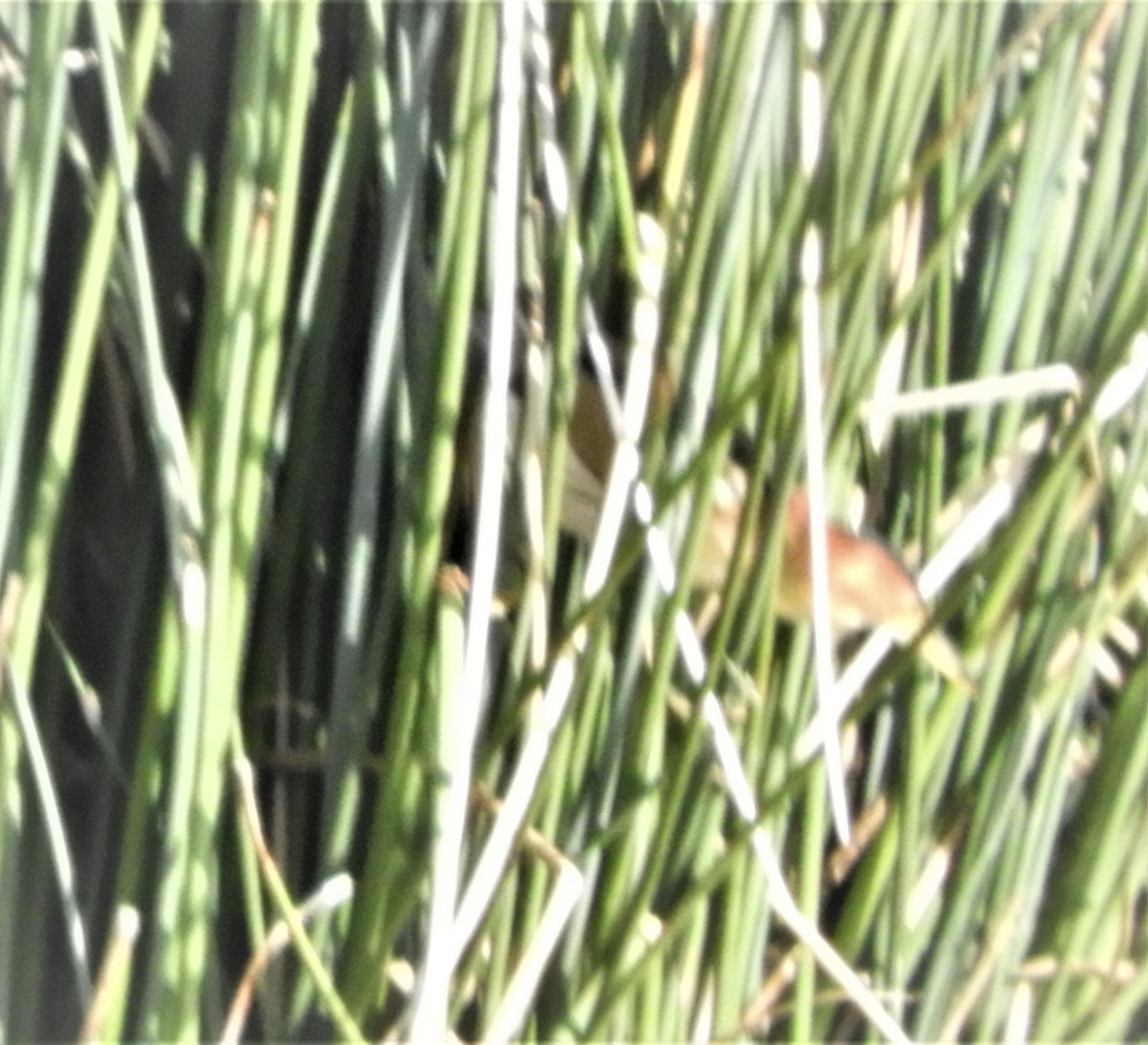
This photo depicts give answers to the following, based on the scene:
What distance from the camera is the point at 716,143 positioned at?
0.23 m

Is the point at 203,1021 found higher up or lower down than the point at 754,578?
lower down

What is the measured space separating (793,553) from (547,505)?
0.22 ft

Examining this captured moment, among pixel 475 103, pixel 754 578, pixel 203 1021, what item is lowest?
pixel 203 1021

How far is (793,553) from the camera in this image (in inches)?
10.6

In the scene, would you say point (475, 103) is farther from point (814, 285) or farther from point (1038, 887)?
point (1038, 887)

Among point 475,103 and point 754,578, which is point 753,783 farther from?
point 475,103

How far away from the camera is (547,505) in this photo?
0.25 meters

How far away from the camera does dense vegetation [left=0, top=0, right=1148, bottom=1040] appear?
24cm

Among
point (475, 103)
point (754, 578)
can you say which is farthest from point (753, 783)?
point (475, 103)

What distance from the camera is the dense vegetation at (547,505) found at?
24 cm

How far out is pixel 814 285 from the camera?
0.80 feet

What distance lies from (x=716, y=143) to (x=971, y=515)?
0.12 meters

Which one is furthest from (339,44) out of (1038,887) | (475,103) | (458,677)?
(1038,887)

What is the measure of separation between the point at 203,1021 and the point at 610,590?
15 centimetres
